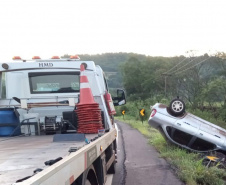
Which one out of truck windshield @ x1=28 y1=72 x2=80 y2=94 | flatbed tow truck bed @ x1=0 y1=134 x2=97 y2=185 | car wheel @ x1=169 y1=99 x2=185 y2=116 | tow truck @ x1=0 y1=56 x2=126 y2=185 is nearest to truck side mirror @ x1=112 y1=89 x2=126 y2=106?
tow truck @ x1=0 y1=56 x2=126 y2=185

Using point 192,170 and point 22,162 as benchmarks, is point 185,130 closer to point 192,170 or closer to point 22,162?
point 192,170

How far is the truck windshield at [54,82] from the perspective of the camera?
7801 mm

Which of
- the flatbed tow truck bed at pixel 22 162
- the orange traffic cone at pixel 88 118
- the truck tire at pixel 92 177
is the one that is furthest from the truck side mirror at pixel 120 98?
the flatbed tow truck bed at pixel 22 162

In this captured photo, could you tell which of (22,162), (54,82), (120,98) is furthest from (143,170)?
(22,162)

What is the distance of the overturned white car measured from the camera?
10664 mm

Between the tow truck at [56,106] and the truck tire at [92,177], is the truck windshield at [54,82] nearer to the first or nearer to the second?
the tow truck at [56,106]

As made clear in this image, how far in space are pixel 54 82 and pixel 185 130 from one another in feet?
15.5

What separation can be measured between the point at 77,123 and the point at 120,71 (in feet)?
215

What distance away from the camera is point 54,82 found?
25.8 feet

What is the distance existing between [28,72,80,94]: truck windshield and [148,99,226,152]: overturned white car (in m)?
4.10

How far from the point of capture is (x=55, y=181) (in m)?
2.57

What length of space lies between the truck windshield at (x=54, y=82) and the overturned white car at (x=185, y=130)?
4.10 metres

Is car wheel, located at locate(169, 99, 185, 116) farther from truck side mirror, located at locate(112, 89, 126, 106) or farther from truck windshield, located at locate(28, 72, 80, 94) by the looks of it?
truck windshield, located at locate(28, 72, 80, 94)

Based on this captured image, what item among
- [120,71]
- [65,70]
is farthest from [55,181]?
[120,71]
